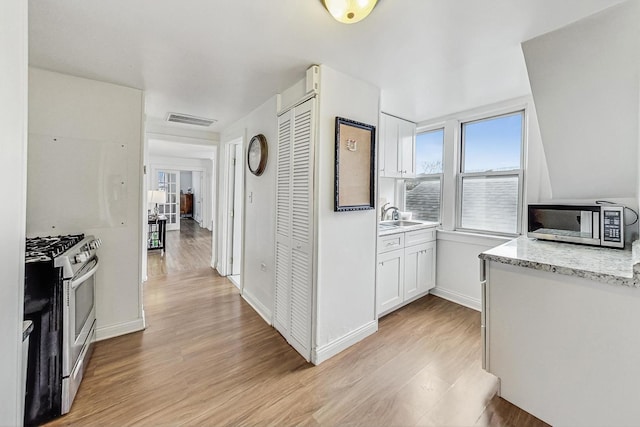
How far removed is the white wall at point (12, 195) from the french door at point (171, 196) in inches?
327

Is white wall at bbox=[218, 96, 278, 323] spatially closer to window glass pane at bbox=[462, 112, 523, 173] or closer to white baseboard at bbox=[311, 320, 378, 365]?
white baseboard at bbox=[311, 320, 378, 365]

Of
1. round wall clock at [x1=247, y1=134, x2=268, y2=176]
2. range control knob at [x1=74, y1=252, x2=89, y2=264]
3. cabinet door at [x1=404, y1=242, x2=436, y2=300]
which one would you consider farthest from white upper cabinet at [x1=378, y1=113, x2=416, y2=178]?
range control knob at [x1=74, y1=252, x2=89, y2=264]

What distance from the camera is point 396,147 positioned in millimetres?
3299

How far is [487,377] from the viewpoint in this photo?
1.88 m

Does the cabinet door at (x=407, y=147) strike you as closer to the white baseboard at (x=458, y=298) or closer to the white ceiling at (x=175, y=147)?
the white baseboard at (x=458, y=298)

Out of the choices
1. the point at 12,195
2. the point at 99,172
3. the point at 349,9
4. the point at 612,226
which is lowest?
the point at 612,226

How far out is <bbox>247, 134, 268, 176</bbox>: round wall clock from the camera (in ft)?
9.15

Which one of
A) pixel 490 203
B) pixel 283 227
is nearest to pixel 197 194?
pixel 283 227

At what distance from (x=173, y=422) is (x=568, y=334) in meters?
2.22

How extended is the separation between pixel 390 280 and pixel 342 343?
2.90 feet

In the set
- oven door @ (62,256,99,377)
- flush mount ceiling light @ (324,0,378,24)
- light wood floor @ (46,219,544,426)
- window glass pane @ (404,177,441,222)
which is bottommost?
light wood floor @ (46,219,544,426)

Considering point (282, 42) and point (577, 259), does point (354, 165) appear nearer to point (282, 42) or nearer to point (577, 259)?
point (282, 42)

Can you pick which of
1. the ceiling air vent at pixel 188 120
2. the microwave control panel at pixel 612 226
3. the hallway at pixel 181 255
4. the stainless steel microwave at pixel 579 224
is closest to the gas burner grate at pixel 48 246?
the ceiling air vent at pixel 188 120

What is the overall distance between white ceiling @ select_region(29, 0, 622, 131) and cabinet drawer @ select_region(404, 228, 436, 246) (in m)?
1.46
